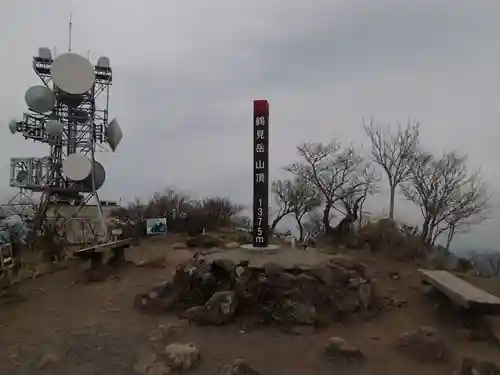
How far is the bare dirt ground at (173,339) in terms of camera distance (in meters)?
4.78

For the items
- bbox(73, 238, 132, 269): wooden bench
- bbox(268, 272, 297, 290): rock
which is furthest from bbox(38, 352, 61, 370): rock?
bbox(73, 238, 132, 269): wooden bench

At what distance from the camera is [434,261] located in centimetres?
1014

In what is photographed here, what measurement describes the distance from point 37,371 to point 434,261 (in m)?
8.49

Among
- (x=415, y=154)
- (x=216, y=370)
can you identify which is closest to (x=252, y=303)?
(x=216, y=370)

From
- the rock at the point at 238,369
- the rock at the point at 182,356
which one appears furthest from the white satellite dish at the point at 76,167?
the rock at the point at 238,369

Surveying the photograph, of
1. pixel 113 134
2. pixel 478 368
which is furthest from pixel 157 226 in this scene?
pixel 478 368

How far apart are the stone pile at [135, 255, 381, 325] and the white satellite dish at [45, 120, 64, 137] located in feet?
43.5

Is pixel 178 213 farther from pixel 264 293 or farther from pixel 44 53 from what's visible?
pixel 264 293

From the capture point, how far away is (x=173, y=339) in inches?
211

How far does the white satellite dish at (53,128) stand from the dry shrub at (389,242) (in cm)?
1272

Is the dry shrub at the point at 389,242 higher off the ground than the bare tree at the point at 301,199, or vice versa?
the bare tree at the point at 301,199

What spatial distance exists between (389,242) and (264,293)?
644 centimetres

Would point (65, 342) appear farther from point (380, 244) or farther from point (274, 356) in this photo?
point (380, 244)

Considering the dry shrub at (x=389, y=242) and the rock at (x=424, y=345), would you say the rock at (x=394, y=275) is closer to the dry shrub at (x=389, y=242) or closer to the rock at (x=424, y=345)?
the dry shrub at (x=389, y=242)
